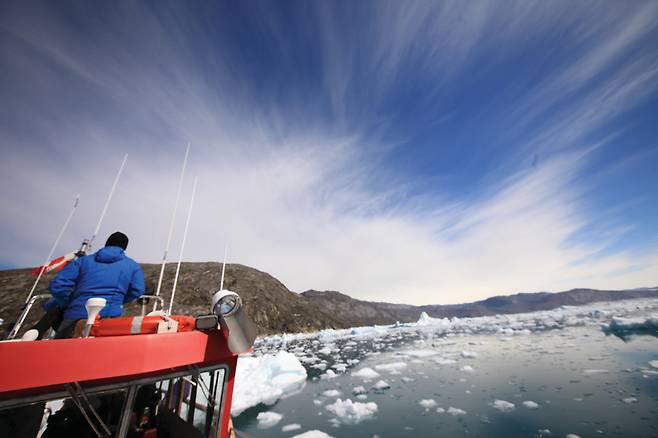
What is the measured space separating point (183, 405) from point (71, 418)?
1063 millimetres

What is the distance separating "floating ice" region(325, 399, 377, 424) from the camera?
847cm

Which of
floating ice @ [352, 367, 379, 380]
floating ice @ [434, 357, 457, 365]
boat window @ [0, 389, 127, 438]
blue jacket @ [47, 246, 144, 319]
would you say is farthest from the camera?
floating ice @ [434, 357, 457, 365]

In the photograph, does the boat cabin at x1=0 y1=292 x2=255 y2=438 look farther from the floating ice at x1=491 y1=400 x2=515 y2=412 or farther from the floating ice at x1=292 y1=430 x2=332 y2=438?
the floating ice at x1=491 y1=400 x2=515 y2=412

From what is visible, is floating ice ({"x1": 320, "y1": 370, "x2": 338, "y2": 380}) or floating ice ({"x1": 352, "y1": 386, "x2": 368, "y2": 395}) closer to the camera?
floating ice ({"x1": 352, "y1": 386, "x2": 368, "y2": 395})

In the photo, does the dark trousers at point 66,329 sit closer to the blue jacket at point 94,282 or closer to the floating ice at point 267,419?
the blue jacket at point 94,282

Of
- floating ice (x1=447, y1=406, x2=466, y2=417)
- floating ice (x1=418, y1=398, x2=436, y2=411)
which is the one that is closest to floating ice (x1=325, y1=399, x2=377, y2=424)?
floating ice (x1=418, y1=398, x2=436, y2=411)

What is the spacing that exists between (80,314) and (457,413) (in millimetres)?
10170

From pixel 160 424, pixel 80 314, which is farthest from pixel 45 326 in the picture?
pixel 160 424

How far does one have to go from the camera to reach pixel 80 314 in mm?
2883

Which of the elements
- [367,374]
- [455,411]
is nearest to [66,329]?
[455,411]

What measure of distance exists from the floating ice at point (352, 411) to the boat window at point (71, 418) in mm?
7683

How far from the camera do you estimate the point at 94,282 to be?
9.85 feet

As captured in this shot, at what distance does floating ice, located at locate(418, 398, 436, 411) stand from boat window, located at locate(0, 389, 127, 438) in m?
9.54

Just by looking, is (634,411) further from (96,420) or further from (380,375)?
(96,420)
